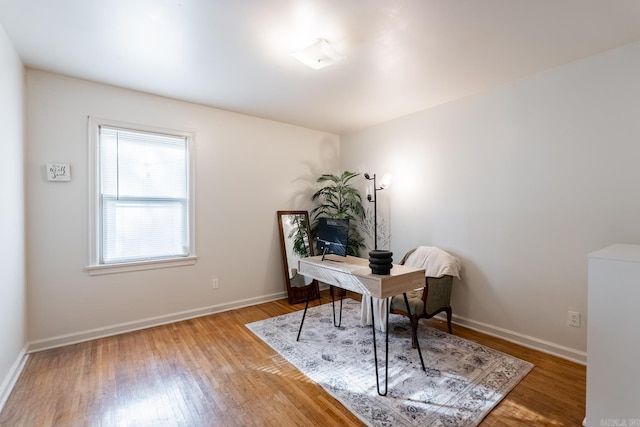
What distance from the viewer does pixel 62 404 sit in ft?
6.20

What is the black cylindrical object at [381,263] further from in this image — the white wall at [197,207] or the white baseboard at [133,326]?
the white baseboard at [133,326]

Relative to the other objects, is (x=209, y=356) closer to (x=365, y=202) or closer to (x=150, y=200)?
(x=150, y=200)

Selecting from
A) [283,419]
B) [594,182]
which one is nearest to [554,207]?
[594,182]

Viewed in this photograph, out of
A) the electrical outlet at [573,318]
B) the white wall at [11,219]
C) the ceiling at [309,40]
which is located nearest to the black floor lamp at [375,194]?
the ceiling at [309,40]

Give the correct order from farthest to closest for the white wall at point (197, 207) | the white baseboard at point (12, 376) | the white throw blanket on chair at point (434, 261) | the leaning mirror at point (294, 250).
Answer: the leaning mirror at point (294, 250), the white throw blanket on chair at point (434, 261), the white wall at point (197, 207), the white baseboard at point (12, 376)

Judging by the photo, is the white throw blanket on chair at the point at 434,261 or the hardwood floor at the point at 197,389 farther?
the white throw blanket on chair at the point at 434,261

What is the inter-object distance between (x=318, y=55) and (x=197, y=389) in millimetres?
2553

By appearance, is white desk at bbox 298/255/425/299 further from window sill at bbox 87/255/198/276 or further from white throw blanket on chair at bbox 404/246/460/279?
window sill at bbox 87/255/198/276

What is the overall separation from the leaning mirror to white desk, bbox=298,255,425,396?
131 centimetres

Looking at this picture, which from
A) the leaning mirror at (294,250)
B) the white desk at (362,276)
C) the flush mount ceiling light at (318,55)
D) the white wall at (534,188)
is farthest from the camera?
the leaning mirror at (294,250)

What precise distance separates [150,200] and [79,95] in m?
1.13

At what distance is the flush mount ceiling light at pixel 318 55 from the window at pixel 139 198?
178cm

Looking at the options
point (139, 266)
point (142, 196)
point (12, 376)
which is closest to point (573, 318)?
point (139, 266)

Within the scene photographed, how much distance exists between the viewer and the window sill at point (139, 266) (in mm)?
2844
